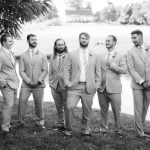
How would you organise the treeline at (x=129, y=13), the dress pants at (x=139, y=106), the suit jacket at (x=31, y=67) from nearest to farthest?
1. the dress pants at (x=139, y=106)
2. the suit jacket at (x=31, y=67)
3. the treeline at (x=129, y=13)

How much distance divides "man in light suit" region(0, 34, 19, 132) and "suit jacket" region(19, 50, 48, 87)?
372 mm

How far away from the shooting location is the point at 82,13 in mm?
84062

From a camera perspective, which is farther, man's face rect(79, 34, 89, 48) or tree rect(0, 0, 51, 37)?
tree rect(0, 0, 51, 37)

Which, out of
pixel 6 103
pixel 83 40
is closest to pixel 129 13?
pixel 83 40

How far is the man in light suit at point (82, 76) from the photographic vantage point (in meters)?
6.54

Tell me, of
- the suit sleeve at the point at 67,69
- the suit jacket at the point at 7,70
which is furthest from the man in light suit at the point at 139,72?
the suit jacket at the point at 7,70

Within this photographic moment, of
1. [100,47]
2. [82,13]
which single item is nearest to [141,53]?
[100,47]

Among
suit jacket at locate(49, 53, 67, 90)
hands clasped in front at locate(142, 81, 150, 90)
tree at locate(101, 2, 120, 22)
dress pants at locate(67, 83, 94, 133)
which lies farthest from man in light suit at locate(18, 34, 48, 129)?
tree at locate(101, 2, 120, 22)

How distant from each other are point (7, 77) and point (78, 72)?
1.44 m

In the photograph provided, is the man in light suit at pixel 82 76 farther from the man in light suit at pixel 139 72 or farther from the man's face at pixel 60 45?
the man in light suit at pixel 139 72

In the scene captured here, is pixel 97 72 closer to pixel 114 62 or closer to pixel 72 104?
pixel 114 62

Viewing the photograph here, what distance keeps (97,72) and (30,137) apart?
1.83 metres

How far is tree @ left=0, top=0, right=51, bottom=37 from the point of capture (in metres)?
8.61

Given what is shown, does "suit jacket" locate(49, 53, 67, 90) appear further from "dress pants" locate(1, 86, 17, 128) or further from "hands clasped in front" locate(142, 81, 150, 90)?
"hands clasped in front" locate(142, 81, 150, 90)
